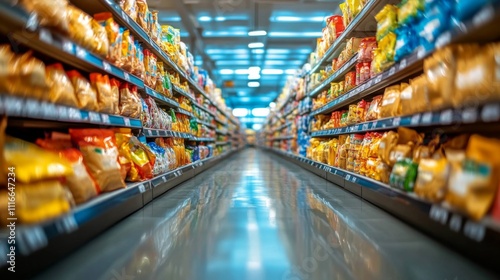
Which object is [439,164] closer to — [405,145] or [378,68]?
[405,145]

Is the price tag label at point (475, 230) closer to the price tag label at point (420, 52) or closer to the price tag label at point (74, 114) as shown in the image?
the price tag label at point (420, 52)

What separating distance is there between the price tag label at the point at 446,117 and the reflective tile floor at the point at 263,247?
678 millimetres

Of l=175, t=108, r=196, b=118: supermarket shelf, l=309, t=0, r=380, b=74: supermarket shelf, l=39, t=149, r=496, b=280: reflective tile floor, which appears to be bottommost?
l=39, t=149, r=496, b=280: reflective tile floor

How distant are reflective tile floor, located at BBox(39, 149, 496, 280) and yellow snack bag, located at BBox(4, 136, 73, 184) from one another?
474 mm

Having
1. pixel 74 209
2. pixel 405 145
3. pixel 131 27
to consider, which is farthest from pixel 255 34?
pixel 74 209

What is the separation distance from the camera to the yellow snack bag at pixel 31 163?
3.74 feet

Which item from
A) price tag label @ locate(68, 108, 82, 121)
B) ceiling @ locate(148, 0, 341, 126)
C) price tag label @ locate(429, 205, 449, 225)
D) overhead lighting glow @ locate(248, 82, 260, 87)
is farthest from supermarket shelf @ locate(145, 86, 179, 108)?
overhead lighting glow @ locate(248, 82, 260, 87)

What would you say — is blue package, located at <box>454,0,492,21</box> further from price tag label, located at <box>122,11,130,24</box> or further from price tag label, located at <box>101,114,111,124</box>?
price tag label, located at <box>122,11,130,24</box>

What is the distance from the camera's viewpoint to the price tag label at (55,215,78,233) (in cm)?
120

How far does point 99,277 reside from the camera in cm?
132

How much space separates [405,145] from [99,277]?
185 centimetres

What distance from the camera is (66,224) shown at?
1.25 metres

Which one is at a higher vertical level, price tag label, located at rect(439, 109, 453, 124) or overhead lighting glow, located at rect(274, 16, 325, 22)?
overhead lighting glow, located at rect(274, 16, 325, 22)

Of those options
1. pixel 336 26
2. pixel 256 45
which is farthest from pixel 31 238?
pixel 256 45
